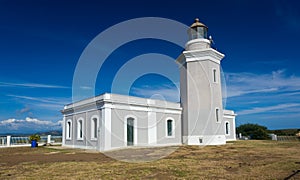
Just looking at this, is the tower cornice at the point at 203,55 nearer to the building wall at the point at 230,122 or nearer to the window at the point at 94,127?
the building wall at the point at 230,122

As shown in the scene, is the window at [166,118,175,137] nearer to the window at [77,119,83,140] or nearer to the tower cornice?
the tower cornice

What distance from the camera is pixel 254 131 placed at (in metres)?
27.3

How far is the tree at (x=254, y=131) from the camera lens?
2636cm

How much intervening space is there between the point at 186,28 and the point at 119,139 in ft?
32.2

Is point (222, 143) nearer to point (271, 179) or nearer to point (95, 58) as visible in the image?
point (95, 58)

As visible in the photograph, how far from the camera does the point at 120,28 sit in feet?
42.5

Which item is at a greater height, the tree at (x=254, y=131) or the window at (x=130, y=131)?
the window at (x=130, y=131)

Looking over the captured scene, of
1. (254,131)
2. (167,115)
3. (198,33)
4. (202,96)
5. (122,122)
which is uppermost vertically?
(198,33)

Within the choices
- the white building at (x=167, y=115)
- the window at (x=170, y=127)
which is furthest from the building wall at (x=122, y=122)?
the window at (x=170, y=127)

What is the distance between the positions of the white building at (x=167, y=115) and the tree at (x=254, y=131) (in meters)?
12.7

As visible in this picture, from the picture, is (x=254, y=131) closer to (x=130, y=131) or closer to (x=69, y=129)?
(x=130, y=131)

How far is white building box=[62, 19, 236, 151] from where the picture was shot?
1291 cm

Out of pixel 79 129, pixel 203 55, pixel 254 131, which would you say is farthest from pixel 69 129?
pixel 254 131

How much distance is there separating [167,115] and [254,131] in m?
16.1
